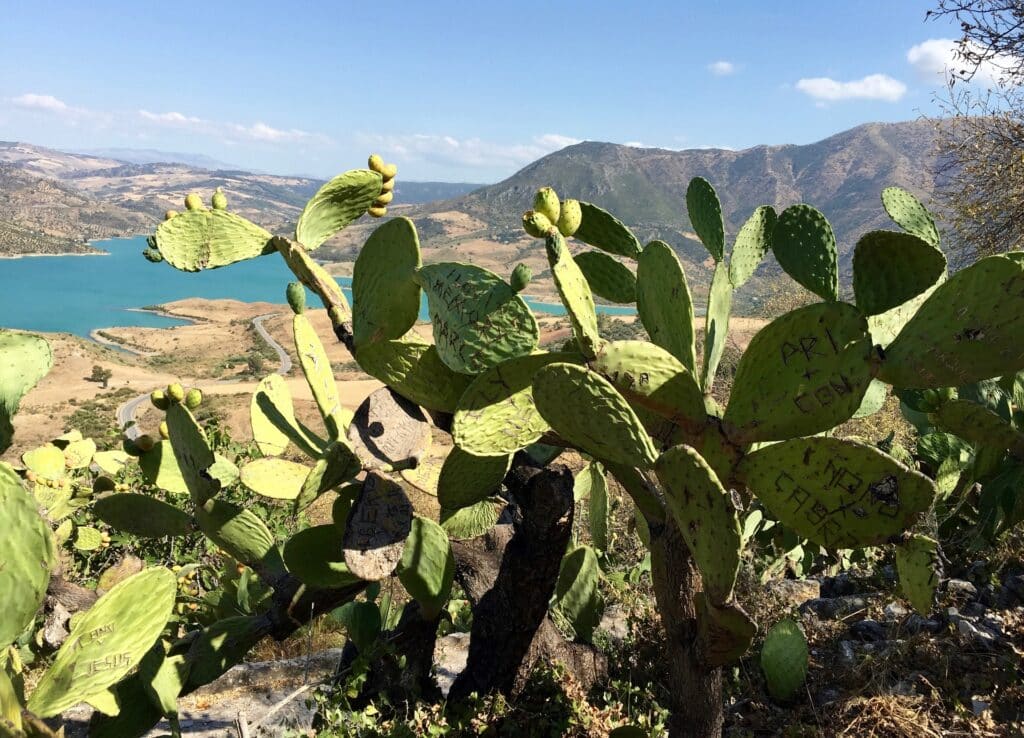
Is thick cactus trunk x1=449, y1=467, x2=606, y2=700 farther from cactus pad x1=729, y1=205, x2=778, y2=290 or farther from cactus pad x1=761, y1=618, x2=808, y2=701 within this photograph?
cactus pad x1=729, y1=205, x2=778, y2=290

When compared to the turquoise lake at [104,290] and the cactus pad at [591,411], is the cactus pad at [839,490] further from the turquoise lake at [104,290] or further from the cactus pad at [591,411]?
the turquoise lake at [104,290]

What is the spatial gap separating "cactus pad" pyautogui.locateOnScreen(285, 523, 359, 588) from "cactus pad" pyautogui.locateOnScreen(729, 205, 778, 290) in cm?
118

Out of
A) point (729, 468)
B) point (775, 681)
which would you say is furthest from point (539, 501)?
point (775, 681)

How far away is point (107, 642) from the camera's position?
1099mm

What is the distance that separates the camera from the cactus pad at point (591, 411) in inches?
35.9

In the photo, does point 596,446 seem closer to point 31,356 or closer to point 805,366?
point 805,366

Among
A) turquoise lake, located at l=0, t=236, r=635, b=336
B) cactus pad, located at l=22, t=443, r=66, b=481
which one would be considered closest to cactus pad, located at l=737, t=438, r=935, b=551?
cactus pad, located at l=22, t=443, r=66, b=481

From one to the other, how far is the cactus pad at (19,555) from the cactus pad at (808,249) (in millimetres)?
1348

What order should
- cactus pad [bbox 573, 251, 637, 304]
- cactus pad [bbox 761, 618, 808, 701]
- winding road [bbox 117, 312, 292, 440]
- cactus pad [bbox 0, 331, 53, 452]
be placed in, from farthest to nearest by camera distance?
winding road [bbox 117, 312, 292, 440] < cactus pad [bbox 761, 618, 808, 701] < cactus pad [bbox 573, 251, 637, 304] < cactus pad [bbox 0, 331, 53, 452]

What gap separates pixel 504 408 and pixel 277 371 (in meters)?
37.3

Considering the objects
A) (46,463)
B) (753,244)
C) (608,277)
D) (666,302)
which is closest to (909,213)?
(753,244)

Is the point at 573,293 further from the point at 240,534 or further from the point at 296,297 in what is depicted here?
the point at 240,534

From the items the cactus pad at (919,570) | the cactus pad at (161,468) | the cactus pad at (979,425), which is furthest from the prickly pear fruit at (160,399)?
the cactus pad at (979,425)

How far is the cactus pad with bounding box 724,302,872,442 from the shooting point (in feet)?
3.26
